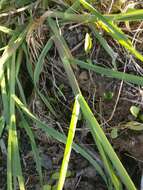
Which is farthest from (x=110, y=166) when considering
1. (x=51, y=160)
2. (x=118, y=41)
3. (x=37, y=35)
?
(x=37, y=35)

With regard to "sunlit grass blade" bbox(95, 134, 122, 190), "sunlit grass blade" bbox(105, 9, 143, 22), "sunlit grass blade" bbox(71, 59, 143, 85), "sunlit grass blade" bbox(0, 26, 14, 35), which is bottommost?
"sunlit grass blade" bbox(95, 134, 122, 190)

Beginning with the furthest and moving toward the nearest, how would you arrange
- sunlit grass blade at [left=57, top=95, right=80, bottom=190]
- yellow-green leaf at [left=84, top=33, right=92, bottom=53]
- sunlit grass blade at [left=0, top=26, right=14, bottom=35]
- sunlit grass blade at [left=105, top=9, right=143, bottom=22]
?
sunlit grass blade at [left=0, top=26, right=14, bottom=35] < yellow-green leaf at [left=84, top=33, right=92, bottom=53] < sunlit grass blade at [left=105, top=9, right=143, bottom=22] < sunlit grass blade at [left=57, top=95, right=80, bottom=190]

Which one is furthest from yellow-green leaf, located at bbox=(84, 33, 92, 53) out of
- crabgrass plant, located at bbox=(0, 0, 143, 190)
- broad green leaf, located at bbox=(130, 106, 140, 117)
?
broad green leaf, located at bbox=(130, 106, 140, 117)

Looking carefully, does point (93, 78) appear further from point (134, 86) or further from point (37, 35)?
point (37, 35)

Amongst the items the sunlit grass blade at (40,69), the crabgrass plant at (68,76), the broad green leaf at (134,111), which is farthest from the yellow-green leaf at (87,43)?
the broad green leaf at (134,111)

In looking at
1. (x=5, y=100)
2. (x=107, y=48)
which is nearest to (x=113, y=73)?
(x=107, y=48)

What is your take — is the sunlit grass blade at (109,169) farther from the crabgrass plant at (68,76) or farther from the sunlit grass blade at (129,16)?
the sunlit grass blade at (129,16)

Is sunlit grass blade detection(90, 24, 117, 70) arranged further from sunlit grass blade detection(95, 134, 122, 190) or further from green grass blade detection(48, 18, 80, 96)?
sunlit grass blade detection(95, 134, 122, 190)

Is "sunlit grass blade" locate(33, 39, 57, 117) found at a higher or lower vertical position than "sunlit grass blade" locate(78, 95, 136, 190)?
higher
